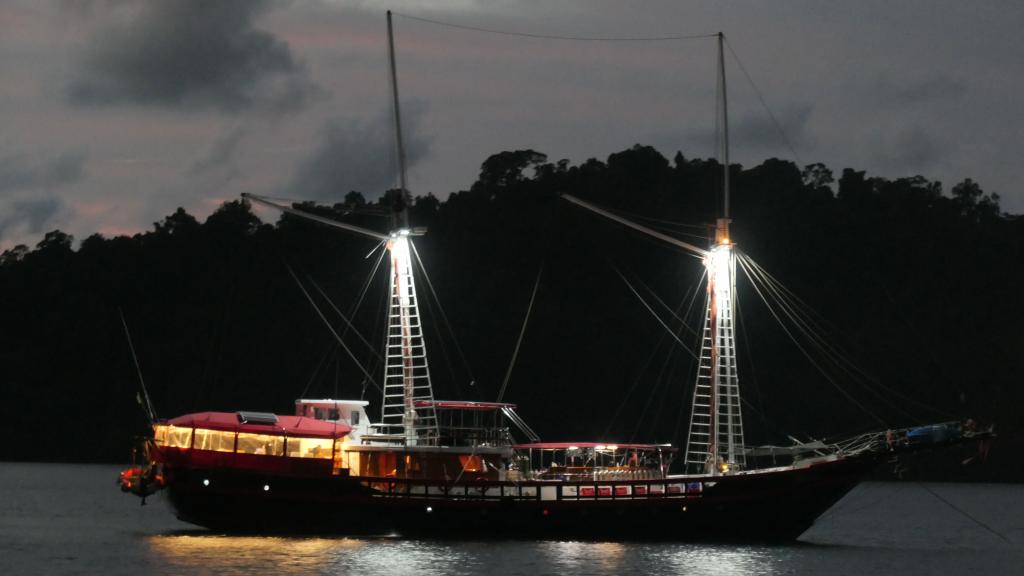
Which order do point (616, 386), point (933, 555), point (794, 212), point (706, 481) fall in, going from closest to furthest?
point (706, 481) → point (933, 555) → point (616, 386) → point (794, 212)

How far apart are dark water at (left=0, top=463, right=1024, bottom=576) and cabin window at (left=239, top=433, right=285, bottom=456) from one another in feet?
13.4

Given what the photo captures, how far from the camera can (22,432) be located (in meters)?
194

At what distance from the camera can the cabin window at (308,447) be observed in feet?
226

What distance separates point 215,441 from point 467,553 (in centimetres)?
1218

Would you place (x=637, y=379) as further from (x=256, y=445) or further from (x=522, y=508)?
(x=256, y=445)

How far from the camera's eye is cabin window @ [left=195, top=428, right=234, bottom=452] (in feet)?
226

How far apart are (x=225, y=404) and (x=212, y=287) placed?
93.0 feet

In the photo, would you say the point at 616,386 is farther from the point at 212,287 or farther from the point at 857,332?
the point at 212,287

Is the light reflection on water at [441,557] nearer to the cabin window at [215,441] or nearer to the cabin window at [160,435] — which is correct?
the cabin window at [215,441]

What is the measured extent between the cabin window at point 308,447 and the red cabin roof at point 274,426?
286 millimetres

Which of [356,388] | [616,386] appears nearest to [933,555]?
[616,386]

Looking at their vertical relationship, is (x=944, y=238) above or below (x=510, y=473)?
above

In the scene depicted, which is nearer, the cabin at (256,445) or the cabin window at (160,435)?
the cabin at (256,445)

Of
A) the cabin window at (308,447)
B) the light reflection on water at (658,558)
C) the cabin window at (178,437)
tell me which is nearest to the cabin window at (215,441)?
the cabin window at (178,437)
